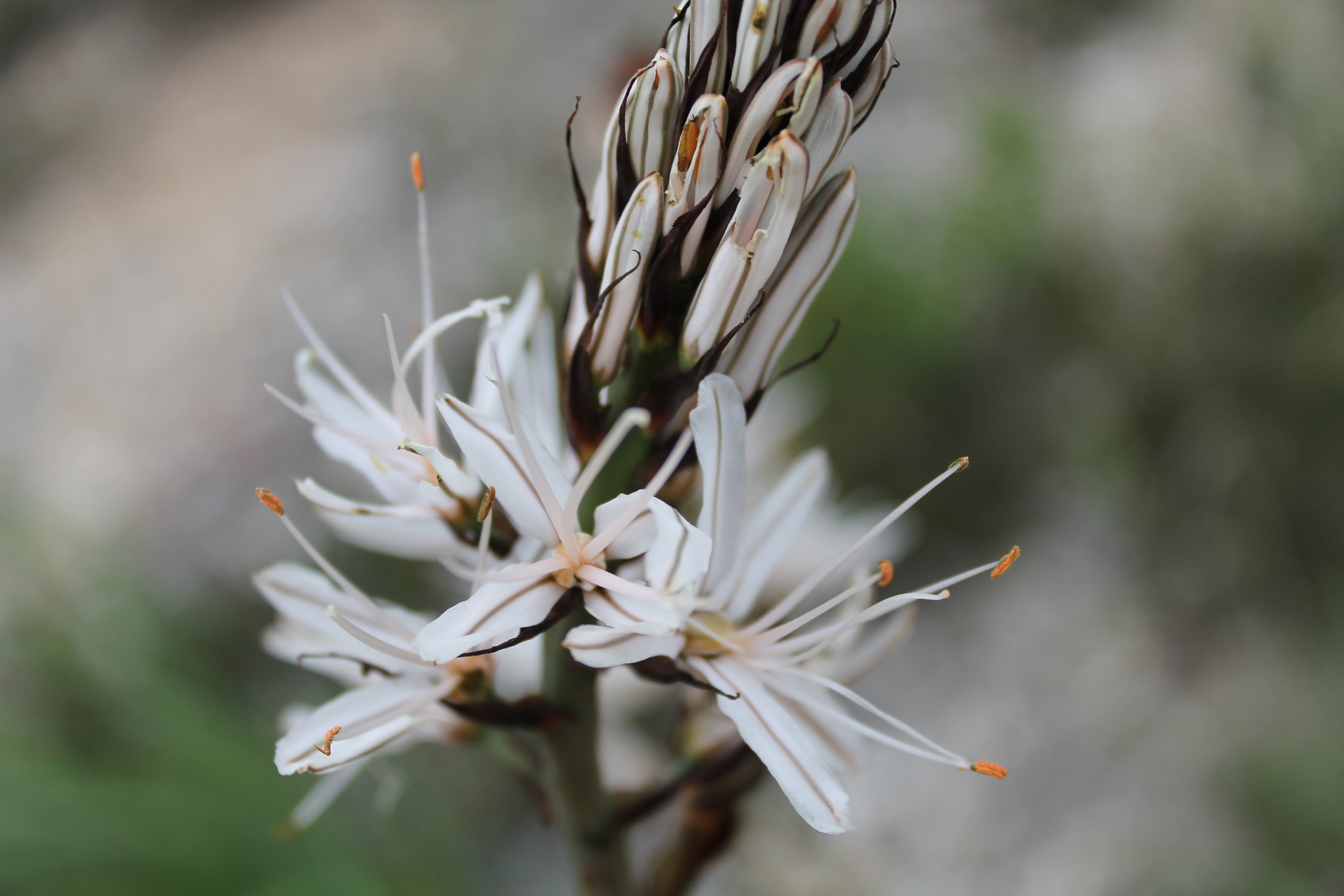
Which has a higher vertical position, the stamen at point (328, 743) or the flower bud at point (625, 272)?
the flower bud at point (625, 272)

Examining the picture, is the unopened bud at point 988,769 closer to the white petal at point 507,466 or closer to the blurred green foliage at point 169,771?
the white petal at point 507,466

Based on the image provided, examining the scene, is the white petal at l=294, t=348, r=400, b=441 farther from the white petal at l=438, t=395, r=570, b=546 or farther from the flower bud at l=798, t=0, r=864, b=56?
the flower bud at l=798, t=0, r=864, b=56

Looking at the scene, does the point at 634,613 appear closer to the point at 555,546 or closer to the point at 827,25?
the point at 555,546

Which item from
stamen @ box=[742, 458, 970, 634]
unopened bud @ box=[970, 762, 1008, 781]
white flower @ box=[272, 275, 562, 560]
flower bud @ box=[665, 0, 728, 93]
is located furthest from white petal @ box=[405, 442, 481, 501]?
unopened bud @ box=[970, 762, 1008, 781]

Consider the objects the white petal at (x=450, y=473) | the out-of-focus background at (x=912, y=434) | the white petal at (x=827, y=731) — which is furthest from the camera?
the out-of-focus background at (x=912, y=434)

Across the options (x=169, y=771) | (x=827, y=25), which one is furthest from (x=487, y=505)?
(x=169, y=771)

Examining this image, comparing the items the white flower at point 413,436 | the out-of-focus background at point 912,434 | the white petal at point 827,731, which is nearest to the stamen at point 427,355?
the white flower at point 413,436

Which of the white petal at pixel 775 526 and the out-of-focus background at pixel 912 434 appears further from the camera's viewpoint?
the out-of-focus background at pixel 912 434

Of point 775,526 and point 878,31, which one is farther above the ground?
point 878,31
